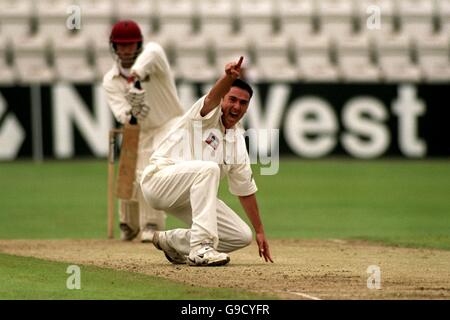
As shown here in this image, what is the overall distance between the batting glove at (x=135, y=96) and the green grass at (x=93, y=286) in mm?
2281

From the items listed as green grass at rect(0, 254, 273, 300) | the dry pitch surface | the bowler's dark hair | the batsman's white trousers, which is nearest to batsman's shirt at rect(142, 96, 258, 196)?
the bowler's dark hair

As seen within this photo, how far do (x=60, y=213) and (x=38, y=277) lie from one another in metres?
5.57

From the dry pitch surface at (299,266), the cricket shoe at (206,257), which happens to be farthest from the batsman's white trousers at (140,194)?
the cricket shoe at (206,257)

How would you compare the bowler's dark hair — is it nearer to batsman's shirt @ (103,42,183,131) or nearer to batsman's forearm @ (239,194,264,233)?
batsman's forearm @ (239,194,264,233)

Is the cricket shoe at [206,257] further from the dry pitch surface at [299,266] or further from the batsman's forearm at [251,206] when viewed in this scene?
the batsman's forearm at [251,206]

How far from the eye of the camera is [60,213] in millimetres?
13633

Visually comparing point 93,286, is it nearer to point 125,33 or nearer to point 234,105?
point 234,105

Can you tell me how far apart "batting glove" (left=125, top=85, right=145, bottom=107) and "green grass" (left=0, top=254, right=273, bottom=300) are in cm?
228

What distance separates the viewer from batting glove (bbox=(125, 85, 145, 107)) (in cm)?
1052

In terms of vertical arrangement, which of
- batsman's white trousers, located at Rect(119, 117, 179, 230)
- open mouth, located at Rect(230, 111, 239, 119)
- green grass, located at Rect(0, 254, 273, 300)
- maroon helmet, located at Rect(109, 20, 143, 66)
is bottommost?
green grass, located at Rect(0, 254, 273, 300)

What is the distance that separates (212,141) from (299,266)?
1.11m

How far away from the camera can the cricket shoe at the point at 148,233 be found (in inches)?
426
